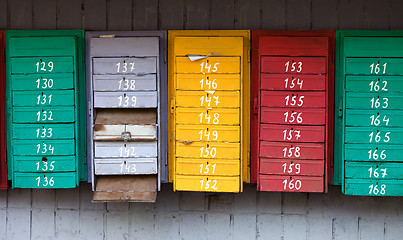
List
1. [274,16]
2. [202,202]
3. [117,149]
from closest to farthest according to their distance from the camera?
[117,149]
[274,16]
[202,202]

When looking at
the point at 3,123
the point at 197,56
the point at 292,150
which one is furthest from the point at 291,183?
the point at 3,123

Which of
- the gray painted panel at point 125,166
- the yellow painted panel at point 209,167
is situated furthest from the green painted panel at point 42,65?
the yellow painted panel at point 209,167

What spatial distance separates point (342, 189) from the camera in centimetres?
283

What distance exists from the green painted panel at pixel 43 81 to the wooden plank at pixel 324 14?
2.14 meters

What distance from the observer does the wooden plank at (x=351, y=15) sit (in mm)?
2941

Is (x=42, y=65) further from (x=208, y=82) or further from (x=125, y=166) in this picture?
(x=208, y=82)

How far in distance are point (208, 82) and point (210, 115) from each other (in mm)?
268

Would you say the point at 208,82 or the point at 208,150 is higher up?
the point at 208,82

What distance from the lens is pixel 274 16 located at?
2.97m

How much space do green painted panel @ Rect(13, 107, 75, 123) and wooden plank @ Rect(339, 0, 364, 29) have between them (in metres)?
2.44

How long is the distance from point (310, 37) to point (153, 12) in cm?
136

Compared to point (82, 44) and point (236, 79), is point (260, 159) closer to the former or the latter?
point (236, 79)

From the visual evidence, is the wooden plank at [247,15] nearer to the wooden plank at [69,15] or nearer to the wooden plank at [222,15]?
the wooden plank at [222,15]

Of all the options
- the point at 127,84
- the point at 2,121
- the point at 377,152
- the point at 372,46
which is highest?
the point at 372,46
